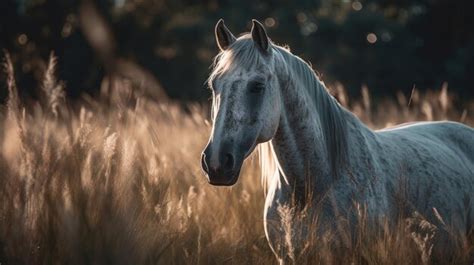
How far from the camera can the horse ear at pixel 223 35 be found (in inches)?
139

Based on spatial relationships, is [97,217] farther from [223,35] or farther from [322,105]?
[322,105]

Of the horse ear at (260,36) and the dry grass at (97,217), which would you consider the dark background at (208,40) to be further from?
the horse ear at (260,36)

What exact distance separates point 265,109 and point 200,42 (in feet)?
90.2

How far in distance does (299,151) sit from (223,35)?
828 mm

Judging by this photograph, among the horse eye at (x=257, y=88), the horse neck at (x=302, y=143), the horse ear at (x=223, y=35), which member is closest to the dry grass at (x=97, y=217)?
the horse neck at (x=302, y=143)

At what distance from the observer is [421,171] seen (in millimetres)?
4016

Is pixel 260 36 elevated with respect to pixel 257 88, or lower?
elevated

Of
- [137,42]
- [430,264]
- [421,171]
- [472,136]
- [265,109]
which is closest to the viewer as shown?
[265,109]

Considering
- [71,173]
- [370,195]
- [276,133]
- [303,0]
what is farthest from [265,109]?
[303,0]

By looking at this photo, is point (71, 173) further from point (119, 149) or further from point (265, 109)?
point (265, 109)

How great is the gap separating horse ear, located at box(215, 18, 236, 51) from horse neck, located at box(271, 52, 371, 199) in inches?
17.2

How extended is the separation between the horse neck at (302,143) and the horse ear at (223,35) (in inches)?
17.2

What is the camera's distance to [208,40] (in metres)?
31.4

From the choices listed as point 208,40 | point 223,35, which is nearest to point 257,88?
point 223,35
